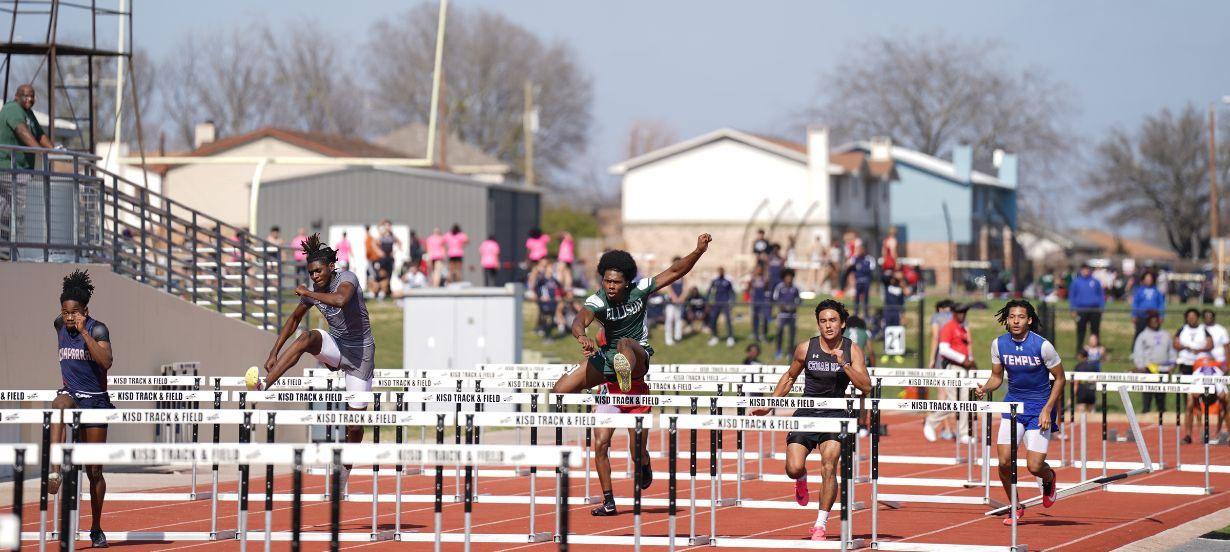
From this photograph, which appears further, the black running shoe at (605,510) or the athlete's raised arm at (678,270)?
the black running shoe at (605,510)

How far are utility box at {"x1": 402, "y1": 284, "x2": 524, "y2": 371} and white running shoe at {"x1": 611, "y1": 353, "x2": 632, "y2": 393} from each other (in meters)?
11.6

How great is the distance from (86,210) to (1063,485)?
1070 cm

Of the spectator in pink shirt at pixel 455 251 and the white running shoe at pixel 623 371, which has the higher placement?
the spectator in pink shirt at pixel 455 251

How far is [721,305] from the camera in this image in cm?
3228

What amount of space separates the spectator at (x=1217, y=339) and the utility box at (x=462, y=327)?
30.3 ft

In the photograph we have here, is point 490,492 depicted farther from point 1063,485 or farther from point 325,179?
point 325,179

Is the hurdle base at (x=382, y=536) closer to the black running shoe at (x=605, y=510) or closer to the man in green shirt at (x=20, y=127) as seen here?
the black running shoe at (x=605, y=510)

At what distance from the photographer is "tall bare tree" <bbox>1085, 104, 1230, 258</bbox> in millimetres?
93812

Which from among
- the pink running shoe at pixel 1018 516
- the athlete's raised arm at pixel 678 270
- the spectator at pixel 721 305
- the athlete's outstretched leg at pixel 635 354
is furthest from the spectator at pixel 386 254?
the athlete's outstretched leg at pixel 635 354

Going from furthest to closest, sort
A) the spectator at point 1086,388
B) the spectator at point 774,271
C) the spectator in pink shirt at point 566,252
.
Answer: the spectator in pink shirt at point 566,252 < the spectator at point 774,271 < the spectator at point 1086,388

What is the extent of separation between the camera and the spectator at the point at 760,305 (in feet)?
103

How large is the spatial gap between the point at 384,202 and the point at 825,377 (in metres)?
33.0

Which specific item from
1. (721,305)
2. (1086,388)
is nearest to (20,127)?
(1086,388)

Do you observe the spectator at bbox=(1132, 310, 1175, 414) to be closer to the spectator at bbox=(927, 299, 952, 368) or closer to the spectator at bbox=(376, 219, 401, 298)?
the spectator at bbox=(927, 299, 952, 368)
